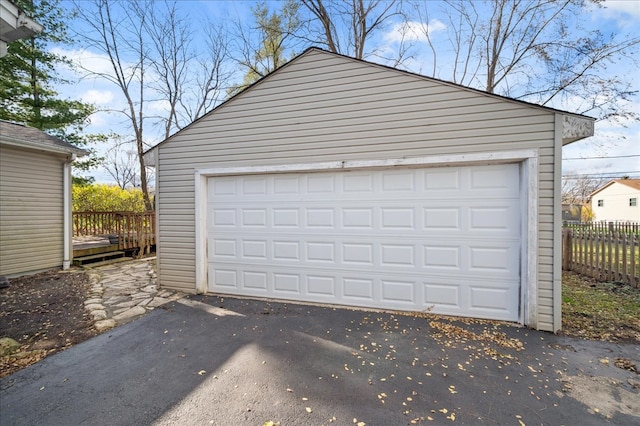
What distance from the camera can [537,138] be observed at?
11.6ft

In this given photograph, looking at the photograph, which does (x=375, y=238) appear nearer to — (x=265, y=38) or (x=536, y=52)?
(x=536, y=52)

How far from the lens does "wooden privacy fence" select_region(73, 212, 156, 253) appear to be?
8.83 metres

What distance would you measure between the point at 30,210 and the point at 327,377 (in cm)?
801

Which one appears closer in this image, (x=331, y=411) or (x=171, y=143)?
(x=331, y=411)

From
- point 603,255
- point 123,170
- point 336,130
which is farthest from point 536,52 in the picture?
point 123,170

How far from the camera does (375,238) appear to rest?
4262mm

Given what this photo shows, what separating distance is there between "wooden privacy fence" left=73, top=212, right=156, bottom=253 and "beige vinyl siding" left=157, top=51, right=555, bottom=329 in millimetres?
4720

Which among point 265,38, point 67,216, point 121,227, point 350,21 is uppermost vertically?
point 350,21

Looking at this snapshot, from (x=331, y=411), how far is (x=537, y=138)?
3.93m

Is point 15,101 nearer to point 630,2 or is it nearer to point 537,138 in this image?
point 537,138

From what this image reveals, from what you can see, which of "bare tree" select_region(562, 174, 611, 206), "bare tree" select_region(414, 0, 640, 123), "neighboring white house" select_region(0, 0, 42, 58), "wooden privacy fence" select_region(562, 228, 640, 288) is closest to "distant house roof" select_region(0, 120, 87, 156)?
"neighboring white house" select_region(0, 0, 42, 58)

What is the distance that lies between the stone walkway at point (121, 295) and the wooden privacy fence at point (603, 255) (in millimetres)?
8364

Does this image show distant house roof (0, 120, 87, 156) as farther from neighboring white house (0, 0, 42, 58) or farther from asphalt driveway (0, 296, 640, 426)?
asphalt driveway (0, 296, 640, 426)

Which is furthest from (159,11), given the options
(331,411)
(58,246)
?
(331,411)
